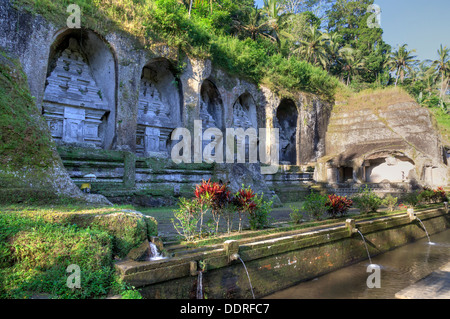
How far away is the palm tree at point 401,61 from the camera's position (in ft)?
124

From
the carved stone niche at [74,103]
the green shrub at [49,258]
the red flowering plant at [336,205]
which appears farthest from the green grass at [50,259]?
the carved stone niche at [74,103]

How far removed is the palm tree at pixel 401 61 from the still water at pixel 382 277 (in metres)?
36.5

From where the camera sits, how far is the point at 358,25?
37.5 meters

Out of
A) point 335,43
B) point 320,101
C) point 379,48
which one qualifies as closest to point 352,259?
point 320,101

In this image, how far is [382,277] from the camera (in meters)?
5.38

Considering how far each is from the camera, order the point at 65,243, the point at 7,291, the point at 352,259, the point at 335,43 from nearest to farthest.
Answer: the point at 7,291
the point at 65,243
the point at 352,259
the point at 335,43

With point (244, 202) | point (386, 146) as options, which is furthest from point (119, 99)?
point (386, 146)

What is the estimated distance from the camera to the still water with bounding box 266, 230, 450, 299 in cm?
447

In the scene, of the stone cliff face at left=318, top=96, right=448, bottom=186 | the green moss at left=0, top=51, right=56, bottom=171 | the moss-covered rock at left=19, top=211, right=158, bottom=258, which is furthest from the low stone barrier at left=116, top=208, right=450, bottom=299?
the stone cliff face at left=318, top=96, right=448, bottom=186

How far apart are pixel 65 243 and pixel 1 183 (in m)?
1.90

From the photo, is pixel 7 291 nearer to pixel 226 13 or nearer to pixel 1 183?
pixel 1 183

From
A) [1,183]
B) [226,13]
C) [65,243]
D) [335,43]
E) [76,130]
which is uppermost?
[335,43]

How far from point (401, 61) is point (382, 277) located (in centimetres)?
4070
